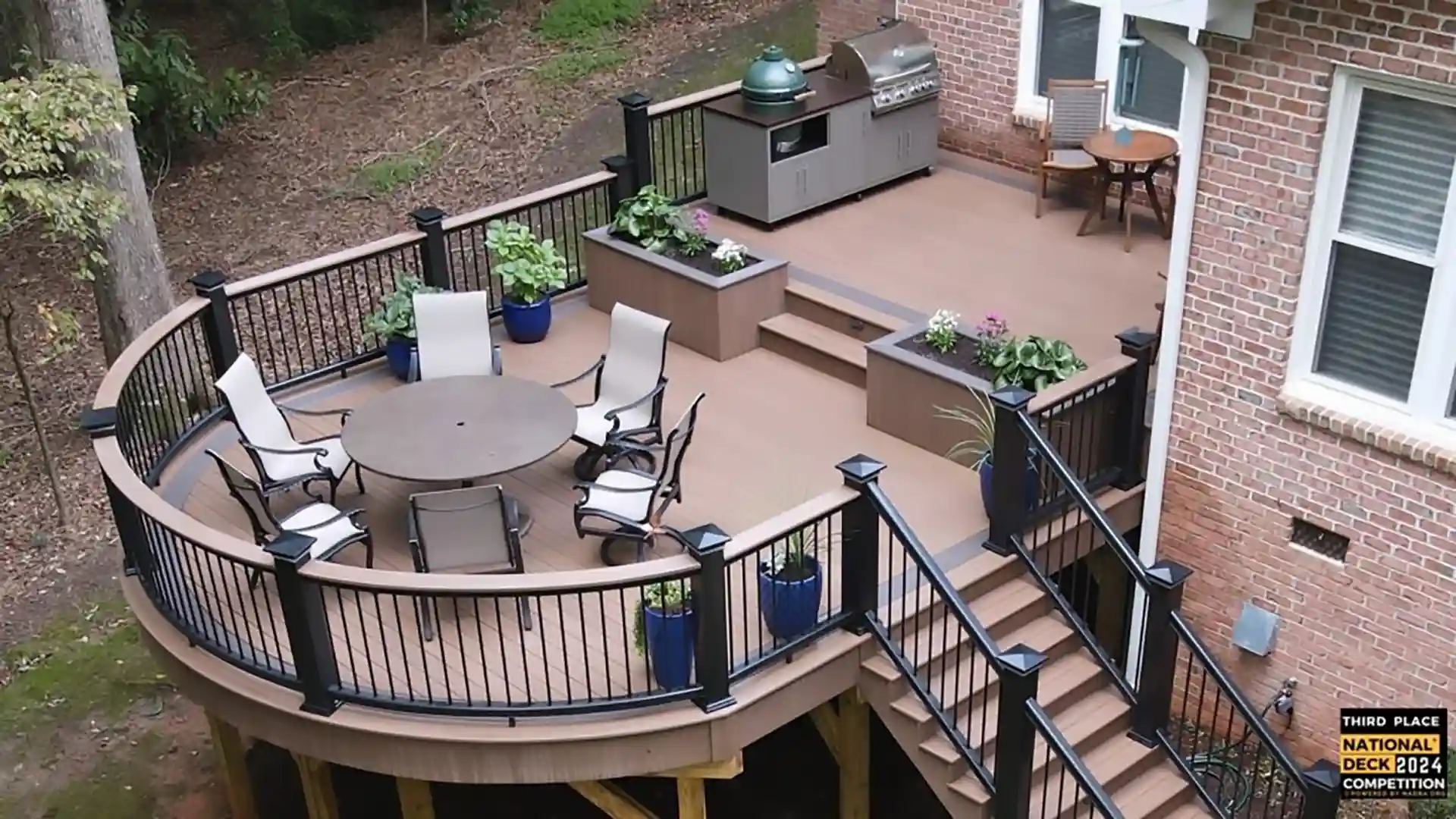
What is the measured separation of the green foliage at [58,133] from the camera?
9344 mm

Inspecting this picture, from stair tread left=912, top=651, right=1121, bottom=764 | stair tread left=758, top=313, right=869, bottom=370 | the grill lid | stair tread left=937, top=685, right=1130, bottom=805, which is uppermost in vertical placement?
the grill lid

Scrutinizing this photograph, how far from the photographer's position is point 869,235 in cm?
1048

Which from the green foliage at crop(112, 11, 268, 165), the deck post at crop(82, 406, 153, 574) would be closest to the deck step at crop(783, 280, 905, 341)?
the deck post at crop(82, 406, 153, 574)

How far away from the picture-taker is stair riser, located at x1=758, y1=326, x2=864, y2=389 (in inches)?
360

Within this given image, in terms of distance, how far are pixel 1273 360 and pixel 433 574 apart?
395 centimetres

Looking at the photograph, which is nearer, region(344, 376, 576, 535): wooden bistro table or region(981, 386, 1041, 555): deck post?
region(981, 386, 1041, 555): deck post

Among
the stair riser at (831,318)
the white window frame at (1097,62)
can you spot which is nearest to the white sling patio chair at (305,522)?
the stair riser at (831,318)

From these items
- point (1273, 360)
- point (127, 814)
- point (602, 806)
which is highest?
point (1273, 360)

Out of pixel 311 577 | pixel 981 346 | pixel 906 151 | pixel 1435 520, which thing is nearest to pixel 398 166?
pixel 906 151

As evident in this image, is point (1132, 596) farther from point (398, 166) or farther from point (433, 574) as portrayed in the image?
point (398, 166)

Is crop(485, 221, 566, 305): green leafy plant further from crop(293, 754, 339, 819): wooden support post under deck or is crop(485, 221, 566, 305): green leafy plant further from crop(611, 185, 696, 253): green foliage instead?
crop(293, 754, 339, 819): wooden support post under deck

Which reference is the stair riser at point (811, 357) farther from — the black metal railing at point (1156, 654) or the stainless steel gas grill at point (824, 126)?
the black metal railing at point (1156, 654)

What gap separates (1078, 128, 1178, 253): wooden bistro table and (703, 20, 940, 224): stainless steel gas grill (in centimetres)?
137

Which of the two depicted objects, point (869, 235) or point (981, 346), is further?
point (869, 235)
